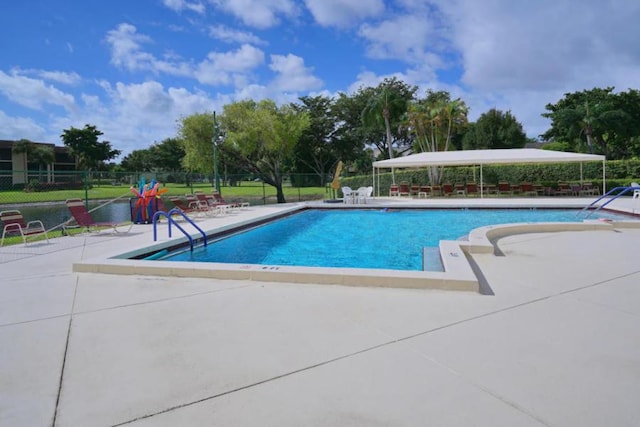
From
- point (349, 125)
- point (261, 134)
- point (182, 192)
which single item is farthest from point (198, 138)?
point (349, 125)

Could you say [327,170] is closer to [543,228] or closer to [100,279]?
[543,228]

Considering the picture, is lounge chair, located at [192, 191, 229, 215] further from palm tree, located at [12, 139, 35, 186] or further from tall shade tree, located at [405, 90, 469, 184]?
palm tree, located at [12, 139, 35, 186]

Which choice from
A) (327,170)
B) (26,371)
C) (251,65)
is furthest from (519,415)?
(327,170)

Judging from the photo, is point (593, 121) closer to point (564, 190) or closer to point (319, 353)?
point (564, 190)

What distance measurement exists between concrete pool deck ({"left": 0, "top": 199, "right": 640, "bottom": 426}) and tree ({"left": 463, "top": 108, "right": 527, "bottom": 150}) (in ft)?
120

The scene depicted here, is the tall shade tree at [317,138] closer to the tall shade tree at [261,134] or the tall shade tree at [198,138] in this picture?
the tall shade tree at [261,134]

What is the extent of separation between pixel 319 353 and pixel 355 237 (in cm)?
718

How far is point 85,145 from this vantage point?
54469mm

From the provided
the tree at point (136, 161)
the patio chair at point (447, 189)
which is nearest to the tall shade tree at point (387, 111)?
the patio chair at point (447, 189)

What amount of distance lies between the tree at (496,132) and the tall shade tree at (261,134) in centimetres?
2184

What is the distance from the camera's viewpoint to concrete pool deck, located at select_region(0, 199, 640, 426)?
2.03 meters

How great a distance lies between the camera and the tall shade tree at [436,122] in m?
25.7

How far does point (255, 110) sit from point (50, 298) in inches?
776

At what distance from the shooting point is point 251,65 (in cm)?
1947
